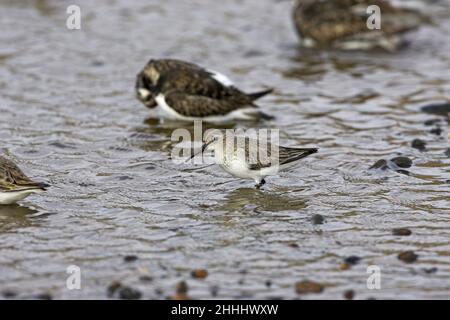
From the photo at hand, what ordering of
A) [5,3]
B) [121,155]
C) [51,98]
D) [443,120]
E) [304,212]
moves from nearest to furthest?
[304,212], [121,155], [443,120], [51,98], [5,3]

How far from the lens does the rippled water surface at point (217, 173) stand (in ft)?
22.9

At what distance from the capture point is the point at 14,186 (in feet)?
26.4

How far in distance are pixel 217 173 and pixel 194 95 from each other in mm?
2028

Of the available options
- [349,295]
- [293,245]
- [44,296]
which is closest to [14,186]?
[44,296]

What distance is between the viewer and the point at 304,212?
8219 mm

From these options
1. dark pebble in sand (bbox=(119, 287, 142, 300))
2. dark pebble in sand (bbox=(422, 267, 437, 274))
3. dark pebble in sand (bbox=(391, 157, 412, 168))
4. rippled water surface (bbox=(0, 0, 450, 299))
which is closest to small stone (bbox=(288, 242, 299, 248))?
rippled water surface (bbox=(0, 0, 450, 299))

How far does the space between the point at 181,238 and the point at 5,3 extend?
10.8 meters

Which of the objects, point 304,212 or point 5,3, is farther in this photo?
point 5,3

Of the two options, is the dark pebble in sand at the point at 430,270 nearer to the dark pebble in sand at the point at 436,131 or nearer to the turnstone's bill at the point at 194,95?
the dark pebble in sand at the point at 436,131

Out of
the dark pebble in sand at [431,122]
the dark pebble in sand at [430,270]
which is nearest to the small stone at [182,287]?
the dark pebble in sand at [430,270]

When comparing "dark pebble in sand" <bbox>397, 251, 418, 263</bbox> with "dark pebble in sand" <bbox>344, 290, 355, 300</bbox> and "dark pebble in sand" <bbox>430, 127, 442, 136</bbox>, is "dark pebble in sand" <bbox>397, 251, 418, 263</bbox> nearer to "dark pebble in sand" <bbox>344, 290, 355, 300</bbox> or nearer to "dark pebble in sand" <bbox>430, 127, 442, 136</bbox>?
"dark pebble in sand" <bbox>344, 290, 355, 300</bbox>

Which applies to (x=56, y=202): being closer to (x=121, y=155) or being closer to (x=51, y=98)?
(x=121, y=155)
